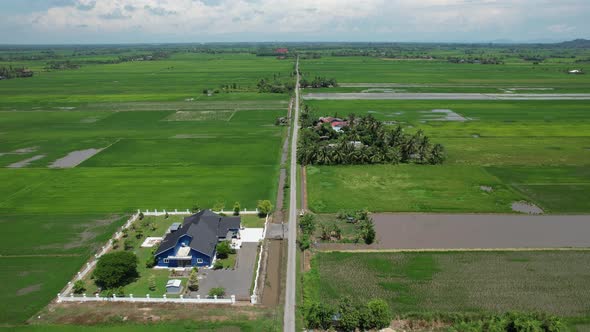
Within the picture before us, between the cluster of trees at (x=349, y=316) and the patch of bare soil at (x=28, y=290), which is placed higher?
the cluster of trees at (x=349, y=316)

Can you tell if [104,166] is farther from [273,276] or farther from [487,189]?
[487,189]

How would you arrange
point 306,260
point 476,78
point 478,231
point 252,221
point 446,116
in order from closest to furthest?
point 306,260 → point 478,231 → point 252,221 → point 446,116 → point 476,78

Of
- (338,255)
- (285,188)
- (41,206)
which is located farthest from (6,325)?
(285,188)

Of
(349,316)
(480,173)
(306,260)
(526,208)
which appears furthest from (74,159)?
(526,208)

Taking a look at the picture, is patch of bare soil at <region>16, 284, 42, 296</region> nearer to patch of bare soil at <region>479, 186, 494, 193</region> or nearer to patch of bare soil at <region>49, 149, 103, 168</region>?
patch of bare soil at <region>49, 149, 103, 168</region>

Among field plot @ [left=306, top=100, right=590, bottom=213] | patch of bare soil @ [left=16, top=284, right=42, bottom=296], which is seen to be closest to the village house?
patch of bare soil @ [left=16, top=284, right=42, bottom=296]

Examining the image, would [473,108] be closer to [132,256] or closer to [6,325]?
[132,256]

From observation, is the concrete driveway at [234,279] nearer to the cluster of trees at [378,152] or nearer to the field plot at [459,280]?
the field plot at [459,280]

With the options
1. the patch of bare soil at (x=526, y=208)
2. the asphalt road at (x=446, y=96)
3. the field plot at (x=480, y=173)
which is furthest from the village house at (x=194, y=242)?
the asphalt road at (x=446, y=96)
